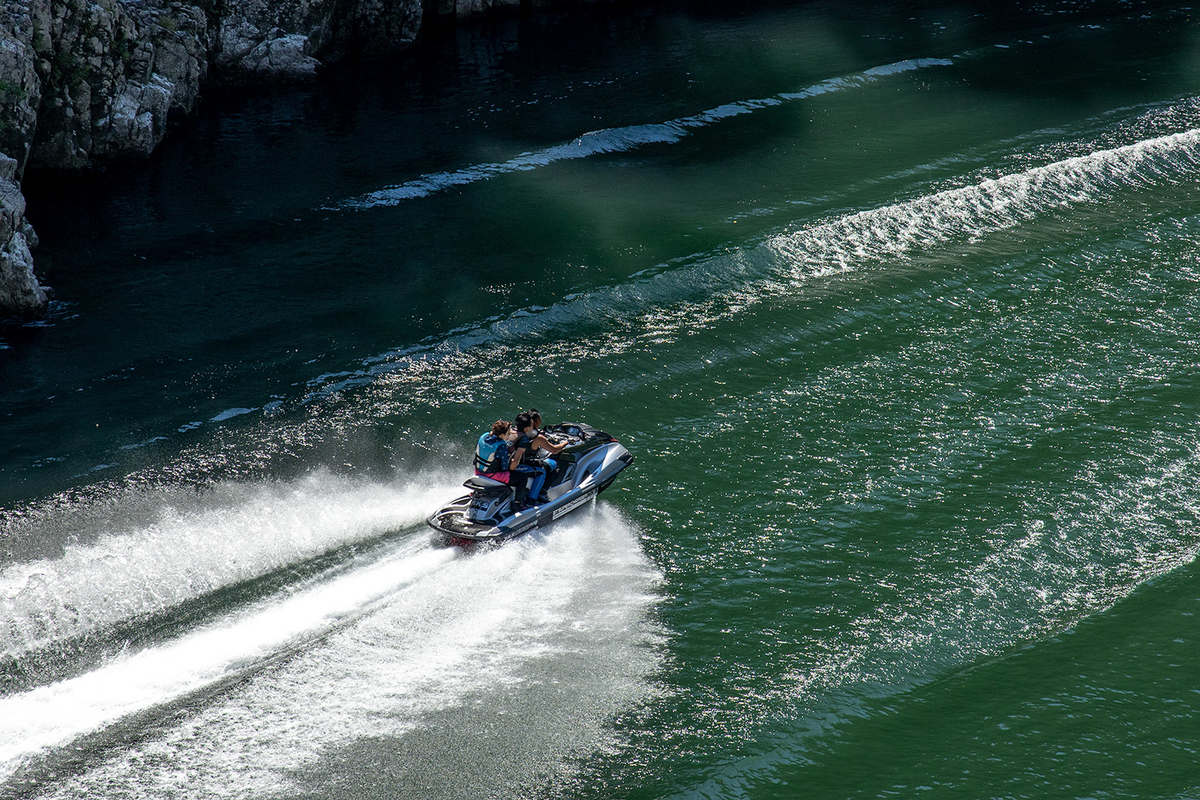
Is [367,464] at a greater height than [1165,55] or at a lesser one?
lesser

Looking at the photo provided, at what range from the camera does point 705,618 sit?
1327 centimetres

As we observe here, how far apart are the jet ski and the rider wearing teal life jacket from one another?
0.34 ft

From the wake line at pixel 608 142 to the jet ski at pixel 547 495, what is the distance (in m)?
12.9

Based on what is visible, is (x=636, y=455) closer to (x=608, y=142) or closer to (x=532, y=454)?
(x=532, y=454)

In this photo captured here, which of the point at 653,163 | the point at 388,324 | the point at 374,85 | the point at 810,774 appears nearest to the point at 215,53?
the point at 374,85

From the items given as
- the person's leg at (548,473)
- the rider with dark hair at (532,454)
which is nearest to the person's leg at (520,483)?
the rider with dark hair at (532,454)

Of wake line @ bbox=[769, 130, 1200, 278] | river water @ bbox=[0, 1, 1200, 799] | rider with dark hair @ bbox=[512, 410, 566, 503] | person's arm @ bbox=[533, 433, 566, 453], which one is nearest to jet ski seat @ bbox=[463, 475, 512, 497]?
rider with dark hair @ bbox=[512, 410, 566, 503]

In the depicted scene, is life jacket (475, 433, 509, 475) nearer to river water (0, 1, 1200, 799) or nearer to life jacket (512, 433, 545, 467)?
life jacket (512, 433, 545, 467)

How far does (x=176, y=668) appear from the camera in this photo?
1159 cm

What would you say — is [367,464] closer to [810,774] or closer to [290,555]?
[290,555]

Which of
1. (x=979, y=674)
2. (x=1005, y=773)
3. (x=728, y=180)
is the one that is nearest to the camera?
(x=1005, y=773)

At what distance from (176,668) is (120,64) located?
2131 cm

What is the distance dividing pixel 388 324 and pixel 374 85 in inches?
702

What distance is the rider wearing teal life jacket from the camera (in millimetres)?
14281
